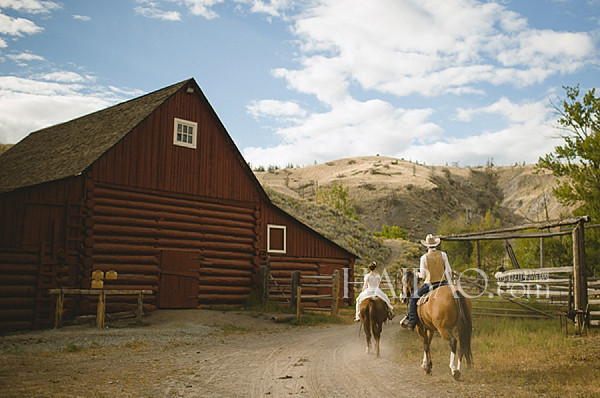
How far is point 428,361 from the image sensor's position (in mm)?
9000

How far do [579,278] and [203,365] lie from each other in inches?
392

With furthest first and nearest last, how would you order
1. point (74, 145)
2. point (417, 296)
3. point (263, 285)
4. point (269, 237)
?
point (269, 237) → point (263, 285) → point (74, 145) → point (417, 296)

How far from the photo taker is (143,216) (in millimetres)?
19281

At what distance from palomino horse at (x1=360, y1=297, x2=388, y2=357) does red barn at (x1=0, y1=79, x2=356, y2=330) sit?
996cm

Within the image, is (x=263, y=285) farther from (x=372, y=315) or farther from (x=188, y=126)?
(x=372, y=315)

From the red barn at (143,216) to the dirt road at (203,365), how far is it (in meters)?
2.50

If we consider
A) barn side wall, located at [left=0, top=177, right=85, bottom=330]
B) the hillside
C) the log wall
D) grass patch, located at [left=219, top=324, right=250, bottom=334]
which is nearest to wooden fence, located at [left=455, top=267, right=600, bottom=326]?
grass patch, located at [left=219, top=324, right=250, bottom=334]

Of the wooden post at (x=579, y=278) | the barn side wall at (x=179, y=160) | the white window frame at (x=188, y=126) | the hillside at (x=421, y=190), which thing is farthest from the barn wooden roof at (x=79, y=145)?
the hillside at (x=421, y=190)

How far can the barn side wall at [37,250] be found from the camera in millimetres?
15516

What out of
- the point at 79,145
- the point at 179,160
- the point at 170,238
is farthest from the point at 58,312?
the point at 79,145

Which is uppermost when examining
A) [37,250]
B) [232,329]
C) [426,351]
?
[37,250]

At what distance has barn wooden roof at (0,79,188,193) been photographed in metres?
18.6

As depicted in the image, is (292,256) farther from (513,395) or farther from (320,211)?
(320,211)

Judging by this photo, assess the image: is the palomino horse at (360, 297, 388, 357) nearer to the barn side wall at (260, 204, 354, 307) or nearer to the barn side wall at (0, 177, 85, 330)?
the barn side wall at (0, 177, 85, 330)
